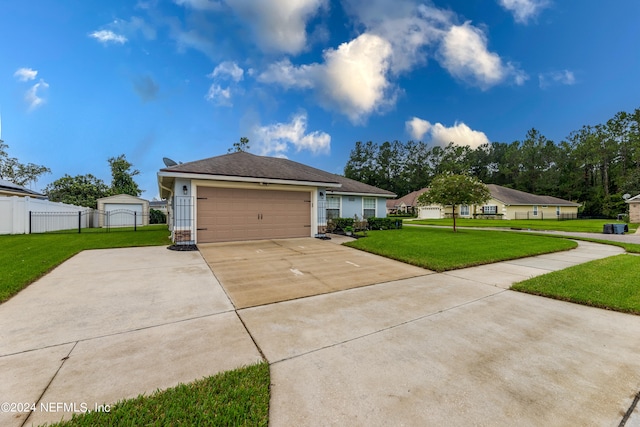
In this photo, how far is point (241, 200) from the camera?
1076cm

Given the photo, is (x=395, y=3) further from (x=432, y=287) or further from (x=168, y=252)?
(x=168, y=252)

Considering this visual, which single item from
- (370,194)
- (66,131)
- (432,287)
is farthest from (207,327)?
(66,131)

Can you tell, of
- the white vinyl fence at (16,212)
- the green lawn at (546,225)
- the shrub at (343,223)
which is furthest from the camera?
the green lawn at (546,225)

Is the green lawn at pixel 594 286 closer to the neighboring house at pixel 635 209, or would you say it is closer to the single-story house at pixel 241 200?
the single-story house at pixel 241 200

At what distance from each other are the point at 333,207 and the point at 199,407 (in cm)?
1371

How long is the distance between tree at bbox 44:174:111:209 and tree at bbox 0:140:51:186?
107 inches

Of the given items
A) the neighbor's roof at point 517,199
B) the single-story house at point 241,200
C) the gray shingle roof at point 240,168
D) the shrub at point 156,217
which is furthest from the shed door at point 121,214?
the neighbor's roof at point 517,199

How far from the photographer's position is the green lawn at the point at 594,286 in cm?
421

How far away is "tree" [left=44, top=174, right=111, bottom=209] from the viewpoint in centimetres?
3031

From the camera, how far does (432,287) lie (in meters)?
5.10

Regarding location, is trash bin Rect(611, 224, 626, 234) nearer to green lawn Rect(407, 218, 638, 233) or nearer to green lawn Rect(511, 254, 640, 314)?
green lawn Rect(407, 218, 638, 233)

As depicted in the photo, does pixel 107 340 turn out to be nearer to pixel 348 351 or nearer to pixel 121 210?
pixel 348 351

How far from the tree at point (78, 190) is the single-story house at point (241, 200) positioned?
27882mm

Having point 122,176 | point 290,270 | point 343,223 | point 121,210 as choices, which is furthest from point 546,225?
point 122,176
